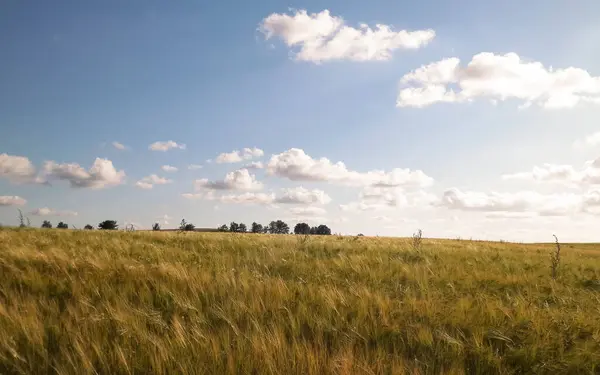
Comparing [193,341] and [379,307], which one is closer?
[193,341]

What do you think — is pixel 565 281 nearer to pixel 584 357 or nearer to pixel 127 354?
pixel 584 357

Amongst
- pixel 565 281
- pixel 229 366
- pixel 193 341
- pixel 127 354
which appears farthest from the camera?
pixel 565 281

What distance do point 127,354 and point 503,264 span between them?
9.68 metres

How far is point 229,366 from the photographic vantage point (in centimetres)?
298

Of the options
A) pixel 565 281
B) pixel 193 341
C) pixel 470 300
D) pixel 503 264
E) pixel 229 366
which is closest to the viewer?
pixel 229 366

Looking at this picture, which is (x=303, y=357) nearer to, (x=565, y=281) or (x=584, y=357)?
(x=584, y=357)

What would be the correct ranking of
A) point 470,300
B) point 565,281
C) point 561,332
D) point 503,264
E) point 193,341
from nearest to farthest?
point 193,341 < point 561,332 < point 470,300 < point 565,281 < point 503,264

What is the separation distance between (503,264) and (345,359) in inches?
346

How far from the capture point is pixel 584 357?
384 centimetres

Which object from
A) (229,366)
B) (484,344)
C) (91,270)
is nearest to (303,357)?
(229,366)

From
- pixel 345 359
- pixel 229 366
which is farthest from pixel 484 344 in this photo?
pixel 229 366

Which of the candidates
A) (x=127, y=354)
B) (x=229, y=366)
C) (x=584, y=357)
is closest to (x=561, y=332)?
(x=584, y=357)

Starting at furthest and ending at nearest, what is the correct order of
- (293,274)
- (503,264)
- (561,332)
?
1. (503,264)
2. (293,274)
3. (561,332)

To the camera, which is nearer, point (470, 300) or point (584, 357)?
point (584, 357)
